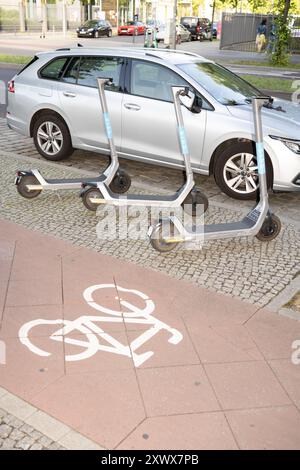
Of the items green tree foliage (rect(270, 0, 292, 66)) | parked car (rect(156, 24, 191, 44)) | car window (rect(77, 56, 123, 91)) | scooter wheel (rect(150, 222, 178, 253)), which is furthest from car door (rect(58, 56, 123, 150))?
parked car (rect(156, 24, 191, 44))

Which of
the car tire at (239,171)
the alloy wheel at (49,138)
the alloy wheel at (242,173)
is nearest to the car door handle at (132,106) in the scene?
the alloy wheel at (49,138)

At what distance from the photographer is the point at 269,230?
5707 millimetres

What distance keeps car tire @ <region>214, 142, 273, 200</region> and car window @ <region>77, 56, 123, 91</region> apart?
2.10 metres

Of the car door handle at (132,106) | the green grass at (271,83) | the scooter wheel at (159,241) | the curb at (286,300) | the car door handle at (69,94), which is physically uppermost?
the car door handle at (69,94)

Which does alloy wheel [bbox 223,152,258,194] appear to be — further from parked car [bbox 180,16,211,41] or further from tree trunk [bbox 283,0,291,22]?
parked car [bbox 180,16,211,41]

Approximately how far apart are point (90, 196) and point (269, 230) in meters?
2.26

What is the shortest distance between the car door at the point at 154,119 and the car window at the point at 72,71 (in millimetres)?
1064

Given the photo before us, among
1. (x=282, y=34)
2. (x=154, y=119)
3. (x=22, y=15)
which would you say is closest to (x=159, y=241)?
(x=154, y=119)

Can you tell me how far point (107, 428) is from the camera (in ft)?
10.1

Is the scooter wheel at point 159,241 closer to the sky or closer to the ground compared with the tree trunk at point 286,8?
closer to the ground

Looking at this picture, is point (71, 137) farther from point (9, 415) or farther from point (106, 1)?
point (106, 1)

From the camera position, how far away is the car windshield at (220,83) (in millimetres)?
7121

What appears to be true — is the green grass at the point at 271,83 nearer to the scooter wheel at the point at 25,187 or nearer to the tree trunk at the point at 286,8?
the tree trunk at the point at 286,8

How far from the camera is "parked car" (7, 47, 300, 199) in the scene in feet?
21.9
